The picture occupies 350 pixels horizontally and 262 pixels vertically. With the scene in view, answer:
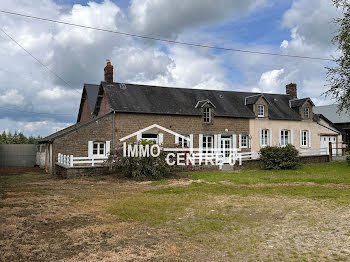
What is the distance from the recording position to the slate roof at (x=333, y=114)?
38.0 m

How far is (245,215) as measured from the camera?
8.03 metres

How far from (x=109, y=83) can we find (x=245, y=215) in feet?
57.8

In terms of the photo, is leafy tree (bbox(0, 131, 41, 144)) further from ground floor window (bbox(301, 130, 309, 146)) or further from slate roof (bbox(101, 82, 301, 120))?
ground floor window (bbox(301, 130, 309, 146))

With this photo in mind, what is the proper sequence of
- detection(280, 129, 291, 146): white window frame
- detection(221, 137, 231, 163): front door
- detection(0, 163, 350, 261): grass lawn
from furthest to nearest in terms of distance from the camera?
detection(280, 129, 291, 146): white window frame → detection(221, 137, 231, 163): front door → detection(0, 163, 350, 261): grass lawn

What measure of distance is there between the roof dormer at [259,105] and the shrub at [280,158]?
235 inches

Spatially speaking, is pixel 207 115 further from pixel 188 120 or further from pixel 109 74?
pixel 109 74

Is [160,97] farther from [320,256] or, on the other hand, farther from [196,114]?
[320,256]

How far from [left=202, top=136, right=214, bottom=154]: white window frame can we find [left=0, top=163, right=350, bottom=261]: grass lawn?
11304 mm

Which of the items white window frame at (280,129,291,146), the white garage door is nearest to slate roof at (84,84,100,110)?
white window frame at (280,129,291,146)

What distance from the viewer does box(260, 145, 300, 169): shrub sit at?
20.2 metres

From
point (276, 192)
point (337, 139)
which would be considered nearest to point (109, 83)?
point (276, 192)

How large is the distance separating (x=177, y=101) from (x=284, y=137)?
33.3ft

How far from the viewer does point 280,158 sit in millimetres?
20312

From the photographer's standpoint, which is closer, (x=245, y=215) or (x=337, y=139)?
(x=245, y=215)
